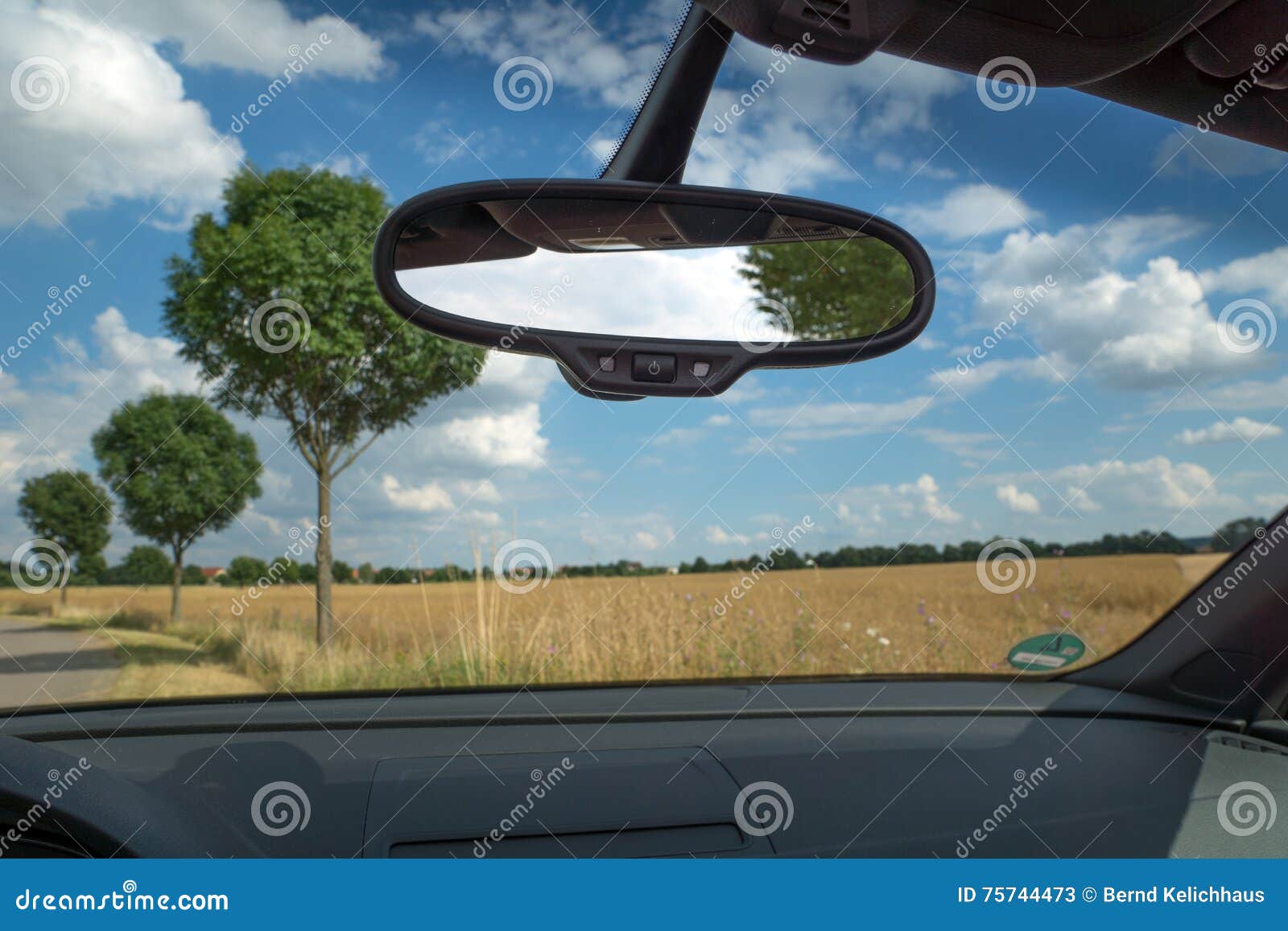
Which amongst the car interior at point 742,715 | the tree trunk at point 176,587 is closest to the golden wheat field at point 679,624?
the tree trunk at point 176,587

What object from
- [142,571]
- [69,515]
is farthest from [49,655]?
[142,571]

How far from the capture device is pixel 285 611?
8.19 m

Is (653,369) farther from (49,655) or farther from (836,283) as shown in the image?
(49,655)

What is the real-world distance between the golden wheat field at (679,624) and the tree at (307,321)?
2863 mm

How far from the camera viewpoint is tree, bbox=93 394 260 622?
895 cm

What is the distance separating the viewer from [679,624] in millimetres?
5883

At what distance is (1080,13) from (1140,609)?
3073 millimetres

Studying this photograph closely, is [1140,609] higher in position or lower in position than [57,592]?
lower

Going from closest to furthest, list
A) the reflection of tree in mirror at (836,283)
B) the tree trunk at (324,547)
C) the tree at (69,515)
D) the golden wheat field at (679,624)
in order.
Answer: the reflection of tree in mirror at (836,283) < the golden wheat field at (679,624) < the tree at (69,515) < the tree trunk at (324,547)

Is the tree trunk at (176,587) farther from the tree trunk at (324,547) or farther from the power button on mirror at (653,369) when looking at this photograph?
the power button on mirror at (653,369)

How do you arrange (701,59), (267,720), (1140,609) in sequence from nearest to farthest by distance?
1. (701,59)
2. (267,720)
3. (1140,609)

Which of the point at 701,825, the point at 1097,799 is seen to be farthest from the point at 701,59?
the point at 1097,799

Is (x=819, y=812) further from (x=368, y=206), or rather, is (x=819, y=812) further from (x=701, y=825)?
(x=368, y=206)

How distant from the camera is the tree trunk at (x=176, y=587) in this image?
801 cm
